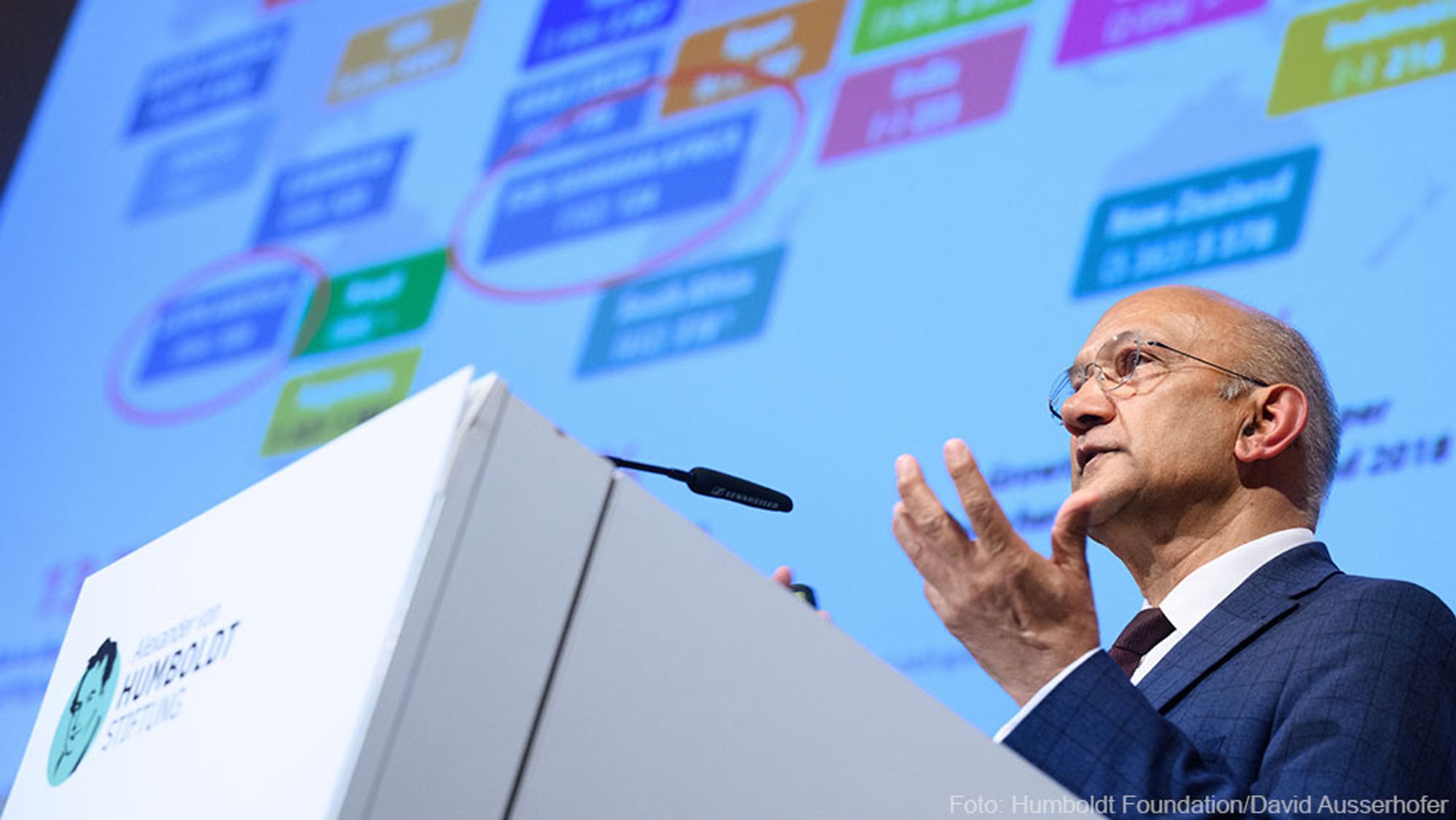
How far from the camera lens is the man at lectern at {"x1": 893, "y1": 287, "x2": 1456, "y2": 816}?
1.18 metres

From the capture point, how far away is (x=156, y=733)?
102cm

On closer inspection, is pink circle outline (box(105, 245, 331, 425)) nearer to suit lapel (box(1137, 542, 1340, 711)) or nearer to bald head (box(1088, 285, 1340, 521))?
bald head (box(1088, 285, 1340, 521))

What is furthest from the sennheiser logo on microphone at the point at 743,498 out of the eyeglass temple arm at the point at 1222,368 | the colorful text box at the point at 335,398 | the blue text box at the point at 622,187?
the colorful text box at the point at 335,398

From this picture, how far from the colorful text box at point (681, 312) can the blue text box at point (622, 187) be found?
15cm

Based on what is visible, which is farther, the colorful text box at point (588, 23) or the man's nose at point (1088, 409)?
the colorful text box at point (588, 23)

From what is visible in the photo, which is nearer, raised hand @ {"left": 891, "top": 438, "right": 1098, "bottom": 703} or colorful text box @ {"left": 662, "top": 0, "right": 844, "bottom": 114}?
raised hand @ {"left": 891, "top": 438, "right": 1098, "bottom": 703}

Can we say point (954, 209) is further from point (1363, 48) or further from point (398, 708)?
point (398, 708)

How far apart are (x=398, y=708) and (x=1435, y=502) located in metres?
1.42

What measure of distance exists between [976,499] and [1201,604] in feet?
2.20

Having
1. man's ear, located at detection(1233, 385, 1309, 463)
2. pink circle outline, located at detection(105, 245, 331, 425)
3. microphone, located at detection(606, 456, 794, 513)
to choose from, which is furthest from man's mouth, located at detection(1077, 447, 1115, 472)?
pink circle outline, located at detection(105, 245, 331, 425)

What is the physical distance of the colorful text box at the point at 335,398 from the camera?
2.92 m

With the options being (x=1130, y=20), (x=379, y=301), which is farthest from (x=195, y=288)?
(x=1130, y=20)

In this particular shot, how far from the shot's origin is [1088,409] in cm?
188

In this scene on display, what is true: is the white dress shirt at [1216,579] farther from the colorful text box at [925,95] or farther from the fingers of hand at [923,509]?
the colorful text box at [925,95]
